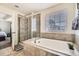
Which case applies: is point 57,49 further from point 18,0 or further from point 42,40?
point 18,0

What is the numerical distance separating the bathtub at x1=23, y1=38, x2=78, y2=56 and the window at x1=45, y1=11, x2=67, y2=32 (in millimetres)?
223

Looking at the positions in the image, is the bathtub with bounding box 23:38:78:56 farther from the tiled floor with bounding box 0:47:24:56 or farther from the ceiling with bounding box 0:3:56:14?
the ceiling with bounding box 0:3:56:14

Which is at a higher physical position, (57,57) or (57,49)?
(57,49)

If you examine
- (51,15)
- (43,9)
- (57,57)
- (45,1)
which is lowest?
(57,57)

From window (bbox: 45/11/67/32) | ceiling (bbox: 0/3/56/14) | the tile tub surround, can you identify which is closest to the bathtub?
the tile tub surround

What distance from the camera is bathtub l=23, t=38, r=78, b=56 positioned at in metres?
1.33

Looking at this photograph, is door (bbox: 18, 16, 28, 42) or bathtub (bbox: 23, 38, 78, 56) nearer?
bathtub (bbox: 23, 38, 78, 56)

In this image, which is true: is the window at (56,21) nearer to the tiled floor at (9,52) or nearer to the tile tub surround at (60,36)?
the tile tub surround at (60,36)

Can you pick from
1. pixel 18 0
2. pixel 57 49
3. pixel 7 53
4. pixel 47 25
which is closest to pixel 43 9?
pixel 47 25

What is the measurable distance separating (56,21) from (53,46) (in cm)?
46

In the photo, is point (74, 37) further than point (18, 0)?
No

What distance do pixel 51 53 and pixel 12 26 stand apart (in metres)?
0.86

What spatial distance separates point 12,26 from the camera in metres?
1.43

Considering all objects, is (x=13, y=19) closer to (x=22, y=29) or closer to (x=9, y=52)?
(x=22, y=29)
